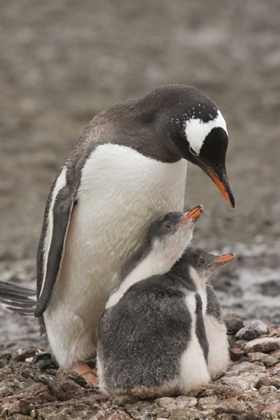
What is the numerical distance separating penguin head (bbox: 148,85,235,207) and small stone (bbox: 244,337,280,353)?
95 cm

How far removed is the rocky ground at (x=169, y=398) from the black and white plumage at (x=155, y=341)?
78 mm

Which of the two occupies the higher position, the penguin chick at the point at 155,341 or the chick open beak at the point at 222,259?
the chick open beak at the point at 222,259

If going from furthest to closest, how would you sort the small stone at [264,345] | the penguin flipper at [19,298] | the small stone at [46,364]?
the penguin flipper at [19,298]
the small stone at [46,364]
the small stone at [264,345]

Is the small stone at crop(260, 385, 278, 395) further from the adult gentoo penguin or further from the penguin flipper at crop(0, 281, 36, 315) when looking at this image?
the penguin flipper at crop(0, 281, 36, 315)

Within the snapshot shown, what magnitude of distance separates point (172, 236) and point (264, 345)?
92cm

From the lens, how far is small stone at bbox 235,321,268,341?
5789 mm

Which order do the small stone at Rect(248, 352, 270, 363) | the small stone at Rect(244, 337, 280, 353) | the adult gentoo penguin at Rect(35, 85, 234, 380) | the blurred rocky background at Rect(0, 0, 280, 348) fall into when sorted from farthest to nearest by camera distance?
1. the blurred rocky background at Rect(0, 0, 280, 348)
2. the small stone at Rect(244, 337, 280, 353)
3. the small stone at Rect(248, 352, 270, 363)
4. the adult gentoo penguin at Rect(35, 85, 234, 380)

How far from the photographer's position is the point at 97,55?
1620cm

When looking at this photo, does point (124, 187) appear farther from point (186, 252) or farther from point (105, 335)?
point (105, 335)

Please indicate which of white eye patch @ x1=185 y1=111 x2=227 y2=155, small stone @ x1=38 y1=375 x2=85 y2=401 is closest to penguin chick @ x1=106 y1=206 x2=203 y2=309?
white eye patch @ x1=185 y1=111 x2=227 y2=155

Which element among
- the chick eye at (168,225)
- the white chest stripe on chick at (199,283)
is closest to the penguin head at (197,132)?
the chick eye at (168,225)

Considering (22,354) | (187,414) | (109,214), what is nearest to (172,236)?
(109,214)

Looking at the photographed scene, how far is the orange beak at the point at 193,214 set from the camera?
5.05m

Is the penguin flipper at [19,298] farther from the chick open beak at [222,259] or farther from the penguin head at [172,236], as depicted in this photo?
the chick open beak at [222,259]
